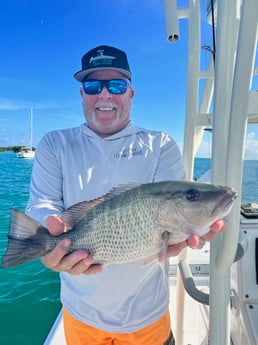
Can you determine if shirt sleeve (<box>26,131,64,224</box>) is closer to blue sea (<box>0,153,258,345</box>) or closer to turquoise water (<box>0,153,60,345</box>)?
blue sea (<box>0,153,258,345</box>)

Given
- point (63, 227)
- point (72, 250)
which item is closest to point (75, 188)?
point (63, 227)

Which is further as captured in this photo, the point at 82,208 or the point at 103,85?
the point at 103,85

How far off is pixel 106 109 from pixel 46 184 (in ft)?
1.89

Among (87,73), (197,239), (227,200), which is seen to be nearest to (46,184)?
(87,73)

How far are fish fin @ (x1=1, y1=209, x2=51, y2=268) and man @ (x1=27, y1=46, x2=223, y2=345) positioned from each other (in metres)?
0.15

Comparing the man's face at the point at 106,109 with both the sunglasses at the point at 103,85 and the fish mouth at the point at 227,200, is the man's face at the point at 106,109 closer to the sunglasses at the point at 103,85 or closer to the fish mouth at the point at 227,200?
the sunglasses at the point at 103,85

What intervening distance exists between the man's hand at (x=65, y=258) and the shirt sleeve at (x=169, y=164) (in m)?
0.64

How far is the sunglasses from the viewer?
1768 millimetres

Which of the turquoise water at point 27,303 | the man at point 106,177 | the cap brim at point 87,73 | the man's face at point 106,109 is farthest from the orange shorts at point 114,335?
the turquoise water at point 27,303

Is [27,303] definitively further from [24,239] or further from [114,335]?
[24,239]

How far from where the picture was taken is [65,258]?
4.24 feet

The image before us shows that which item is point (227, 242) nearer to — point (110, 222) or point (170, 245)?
point (170, 245)

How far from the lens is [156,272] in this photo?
1.65 metres

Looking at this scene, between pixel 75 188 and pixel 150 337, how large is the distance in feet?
3.09
